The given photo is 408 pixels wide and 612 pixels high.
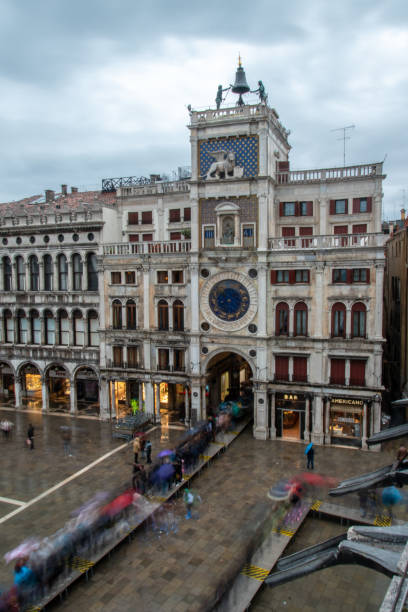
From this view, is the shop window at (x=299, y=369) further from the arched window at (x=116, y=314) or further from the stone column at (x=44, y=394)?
the stone column at (x=44, y=394)

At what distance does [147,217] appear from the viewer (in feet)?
141

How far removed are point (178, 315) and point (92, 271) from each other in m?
9.31

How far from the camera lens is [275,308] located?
3578 cm

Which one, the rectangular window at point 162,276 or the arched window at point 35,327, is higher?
the rectangular window at point 162,276

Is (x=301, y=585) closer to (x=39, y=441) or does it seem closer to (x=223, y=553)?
(x=223, y=553)

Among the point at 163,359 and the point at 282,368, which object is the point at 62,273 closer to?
the point at 163,359

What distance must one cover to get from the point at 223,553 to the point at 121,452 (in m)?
13.8

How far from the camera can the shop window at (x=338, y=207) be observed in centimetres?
3638

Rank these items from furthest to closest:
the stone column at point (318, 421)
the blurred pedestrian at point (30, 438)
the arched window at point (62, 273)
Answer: the arched window at point (62, 273), the stone column at point (318, 421), the blurred pedestrian at point (30, 438)

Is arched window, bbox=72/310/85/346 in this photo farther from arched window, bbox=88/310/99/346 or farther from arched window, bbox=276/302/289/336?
arched window, bbox=276/302/289/336

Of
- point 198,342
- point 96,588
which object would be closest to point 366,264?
point 198,342

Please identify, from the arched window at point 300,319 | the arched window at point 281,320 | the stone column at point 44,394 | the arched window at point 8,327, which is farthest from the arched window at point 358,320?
the arched window at point 8,327

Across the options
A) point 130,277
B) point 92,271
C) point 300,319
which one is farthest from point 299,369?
point 92,271

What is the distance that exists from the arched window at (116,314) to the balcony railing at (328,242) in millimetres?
14436
